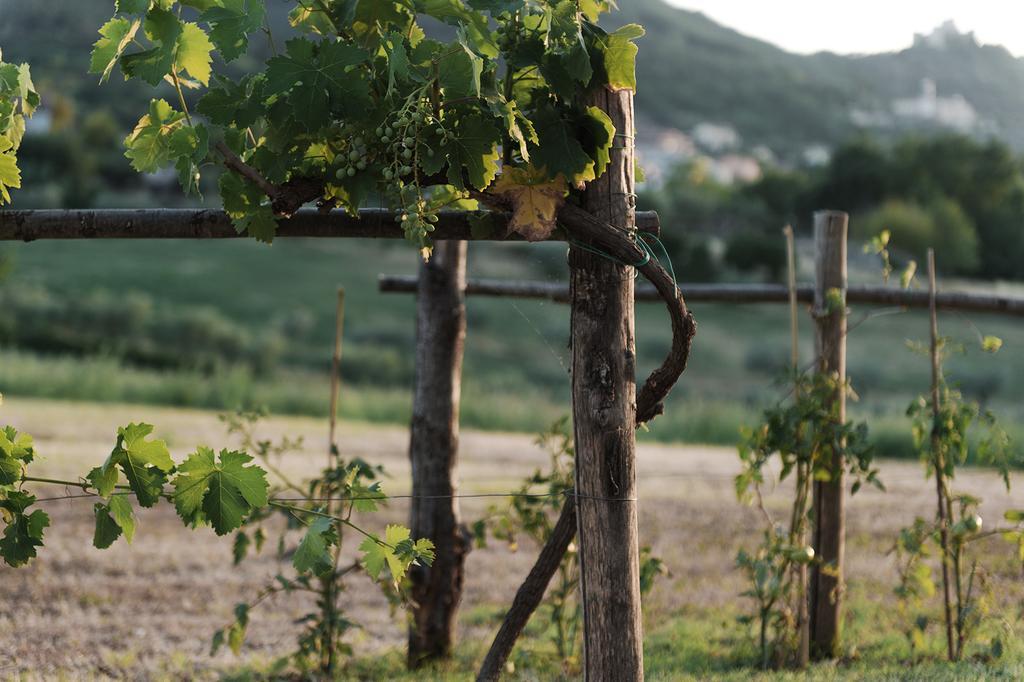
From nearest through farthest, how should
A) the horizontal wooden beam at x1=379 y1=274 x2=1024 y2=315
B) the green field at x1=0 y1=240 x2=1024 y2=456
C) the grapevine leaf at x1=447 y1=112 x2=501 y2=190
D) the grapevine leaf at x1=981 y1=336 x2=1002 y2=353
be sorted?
1. the grapevine leaf at x1=447 y1=112 x2=501 y2=190
2. the grapevine leaf at x1=981 y1=336 x2=1002 y2=353
3. the horizontal wooden beam at x1=379 y1=274 x2=1024 y2=315
4. the green field at x1=0 y1=240 x2=1024 y2=456

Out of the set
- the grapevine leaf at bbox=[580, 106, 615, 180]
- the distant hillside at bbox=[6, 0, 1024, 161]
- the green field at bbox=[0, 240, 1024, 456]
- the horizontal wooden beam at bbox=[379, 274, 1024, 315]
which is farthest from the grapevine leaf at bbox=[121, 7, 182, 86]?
the distant hillside at bbox=[6, 0, 1024, 161]

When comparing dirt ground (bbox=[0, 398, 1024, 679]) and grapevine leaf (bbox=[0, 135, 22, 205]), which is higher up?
grapevine leaf (bbox=[0, 135, 22, 205])

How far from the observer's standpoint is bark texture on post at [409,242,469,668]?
3650mm

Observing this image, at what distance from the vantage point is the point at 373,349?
774 inches

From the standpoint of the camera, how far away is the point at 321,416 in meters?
11.7

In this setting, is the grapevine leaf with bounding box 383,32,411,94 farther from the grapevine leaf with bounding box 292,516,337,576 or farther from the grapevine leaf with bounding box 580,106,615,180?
the grapevine leaf with bounding box 292,516,337,576

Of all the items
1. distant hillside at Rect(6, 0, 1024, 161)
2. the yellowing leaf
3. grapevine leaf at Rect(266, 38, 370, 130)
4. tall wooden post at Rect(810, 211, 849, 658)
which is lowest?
tall wooden post at Rect(810, 211, 849, 658)

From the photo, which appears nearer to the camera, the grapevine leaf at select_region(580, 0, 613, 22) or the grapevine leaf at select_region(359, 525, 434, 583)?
the grapevine leaf at select_region(359, 525, 434, 583)

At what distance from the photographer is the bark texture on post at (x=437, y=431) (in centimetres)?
365

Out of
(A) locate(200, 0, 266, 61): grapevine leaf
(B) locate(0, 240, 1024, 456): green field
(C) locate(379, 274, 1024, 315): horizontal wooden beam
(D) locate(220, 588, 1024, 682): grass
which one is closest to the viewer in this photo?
(A) locate(200, 0, 266, 61): grapevine leaf

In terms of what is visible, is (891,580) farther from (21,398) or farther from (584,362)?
(21,398)

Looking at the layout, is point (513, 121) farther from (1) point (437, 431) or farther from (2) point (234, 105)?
(1) point (437, 431)

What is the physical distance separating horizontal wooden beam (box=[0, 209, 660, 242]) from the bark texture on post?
3.47ft

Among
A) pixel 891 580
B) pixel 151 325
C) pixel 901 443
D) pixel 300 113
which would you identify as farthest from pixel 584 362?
pixel 151 325
